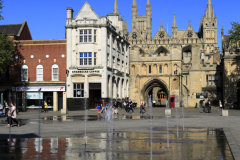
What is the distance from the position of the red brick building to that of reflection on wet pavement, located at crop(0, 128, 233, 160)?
31.9 metres

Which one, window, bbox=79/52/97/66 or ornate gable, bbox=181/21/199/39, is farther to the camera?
ornate gable, bbox=181/21/199/39

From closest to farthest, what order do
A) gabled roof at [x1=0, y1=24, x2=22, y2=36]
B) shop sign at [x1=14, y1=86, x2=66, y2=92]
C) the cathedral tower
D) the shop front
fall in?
shop sign at [x1=14, y1=86, x2=66, y2=92]
the shop front
gabled roof at [x1=0, y1=24, x2=22, y2=36]
the cathedral tower

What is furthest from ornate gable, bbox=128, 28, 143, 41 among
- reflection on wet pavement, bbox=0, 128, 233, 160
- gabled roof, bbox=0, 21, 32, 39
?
reflection on wet pavement, bbox=0, 128, 233, 160

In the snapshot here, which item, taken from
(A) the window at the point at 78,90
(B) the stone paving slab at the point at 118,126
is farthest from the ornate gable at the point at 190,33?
(B) the stone paving slab at the point at 118,126

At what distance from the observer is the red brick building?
146 ft

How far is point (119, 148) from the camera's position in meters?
10.8

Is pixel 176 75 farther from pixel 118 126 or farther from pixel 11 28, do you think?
pixel 118 126

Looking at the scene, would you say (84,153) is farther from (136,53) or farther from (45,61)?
(136,53)

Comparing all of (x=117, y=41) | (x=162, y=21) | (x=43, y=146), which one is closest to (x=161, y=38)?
(x=162, y=21)

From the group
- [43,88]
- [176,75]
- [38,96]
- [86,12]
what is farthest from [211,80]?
[38,96]

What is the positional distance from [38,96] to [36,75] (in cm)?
287

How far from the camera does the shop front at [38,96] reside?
44.6 meters

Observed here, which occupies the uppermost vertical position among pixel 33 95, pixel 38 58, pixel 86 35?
pixel 86 35

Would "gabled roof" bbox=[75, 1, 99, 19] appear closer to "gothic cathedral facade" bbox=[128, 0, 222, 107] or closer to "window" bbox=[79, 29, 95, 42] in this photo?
"window" bbox=[79, 29, 95, 42]
